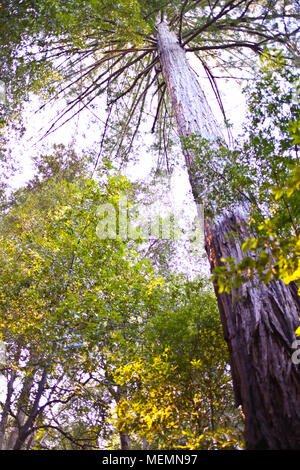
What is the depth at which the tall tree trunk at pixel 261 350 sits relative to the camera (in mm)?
1652

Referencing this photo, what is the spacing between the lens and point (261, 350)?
198 cm

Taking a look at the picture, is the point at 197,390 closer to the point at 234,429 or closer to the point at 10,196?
the point at 234,429

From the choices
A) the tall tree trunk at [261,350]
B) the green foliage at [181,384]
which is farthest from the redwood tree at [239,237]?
the green foliage at [181,384]

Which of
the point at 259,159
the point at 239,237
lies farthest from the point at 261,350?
the point at 259,159

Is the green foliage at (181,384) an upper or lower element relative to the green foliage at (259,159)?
lower

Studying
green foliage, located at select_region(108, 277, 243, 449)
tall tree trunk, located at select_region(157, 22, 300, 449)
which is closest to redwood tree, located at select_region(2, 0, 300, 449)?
tall tree trunk, located at select_region(157, 22, 300, 449)

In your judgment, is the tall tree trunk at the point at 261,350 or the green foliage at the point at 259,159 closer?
the tall tree trunk at the point at 261,350

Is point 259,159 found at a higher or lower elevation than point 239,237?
higher

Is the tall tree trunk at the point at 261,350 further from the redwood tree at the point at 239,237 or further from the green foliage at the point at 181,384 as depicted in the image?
the green foliage at the point at 181,384

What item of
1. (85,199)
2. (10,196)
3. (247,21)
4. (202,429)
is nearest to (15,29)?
(85,199)

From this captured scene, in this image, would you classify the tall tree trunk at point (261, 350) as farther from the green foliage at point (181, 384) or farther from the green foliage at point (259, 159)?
the green foliage at point (181, 384)

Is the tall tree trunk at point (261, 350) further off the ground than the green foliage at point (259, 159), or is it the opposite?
the green foliage at point (259, 159)

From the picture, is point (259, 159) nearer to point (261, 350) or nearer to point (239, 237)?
point (239, 237)

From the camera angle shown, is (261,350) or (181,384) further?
(181,384)
